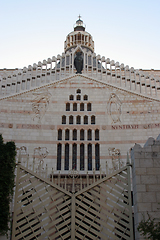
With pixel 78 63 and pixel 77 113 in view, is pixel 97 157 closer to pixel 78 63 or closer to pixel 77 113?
pixel 77 113

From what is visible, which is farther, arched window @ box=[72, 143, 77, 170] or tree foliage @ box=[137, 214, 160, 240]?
arched window @ box=[72, 143, 77, 170]

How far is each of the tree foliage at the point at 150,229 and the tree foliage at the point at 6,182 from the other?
13.6 ft

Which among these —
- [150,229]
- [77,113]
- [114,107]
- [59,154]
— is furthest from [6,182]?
[114,107]

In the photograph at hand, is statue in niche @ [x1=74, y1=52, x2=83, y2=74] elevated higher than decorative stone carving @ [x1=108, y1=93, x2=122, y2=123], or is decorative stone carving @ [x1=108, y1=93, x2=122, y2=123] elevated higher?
statue in niche @ [x1=74, y1=52, x2=83, y2=74]

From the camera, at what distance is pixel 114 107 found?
19.5 metres

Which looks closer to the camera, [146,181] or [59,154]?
[146,181]

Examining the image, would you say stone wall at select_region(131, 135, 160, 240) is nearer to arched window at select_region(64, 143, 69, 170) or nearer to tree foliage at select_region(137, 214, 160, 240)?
tree foliage at select_region(137, 214, 160, 240)

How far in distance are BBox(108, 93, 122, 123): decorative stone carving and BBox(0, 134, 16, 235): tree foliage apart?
951 cm

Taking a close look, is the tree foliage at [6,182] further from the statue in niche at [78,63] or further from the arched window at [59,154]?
the statue in niche at [78,63]

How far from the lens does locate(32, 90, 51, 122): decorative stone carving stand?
19.3 meters

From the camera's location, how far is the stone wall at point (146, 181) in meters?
9.44

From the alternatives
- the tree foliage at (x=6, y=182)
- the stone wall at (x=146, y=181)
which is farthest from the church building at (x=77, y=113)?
the stone wall at (x=146, y=181)

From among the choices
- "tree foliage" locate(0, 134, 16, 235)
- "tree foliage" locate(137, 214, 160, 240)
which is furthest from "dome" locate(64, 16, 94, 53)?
"tree foliage" locate(137, 214, 160, 240)

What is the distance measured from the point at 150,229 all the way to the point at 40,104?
12.8 metres
